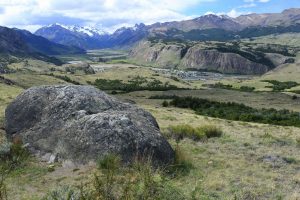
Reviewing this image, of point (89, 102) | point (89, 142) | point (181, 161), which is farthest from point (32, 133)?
point (181, 161)

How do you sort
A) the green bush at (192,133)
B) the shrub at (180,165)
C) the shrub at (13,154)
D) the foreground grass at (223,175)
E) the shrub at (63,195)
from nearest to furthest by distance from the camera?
the shrub at (63,195) < the foreground grass at (223,175) < the shrub at (180,165) < the shrub at (13,154) < the green bush at (192,133)

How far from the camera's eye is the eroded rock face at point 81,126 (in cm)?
1756

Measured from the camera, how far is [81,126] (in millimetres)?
19125

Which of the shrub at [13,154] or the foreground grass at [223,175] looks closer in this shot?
the foreground grass at [223,175]

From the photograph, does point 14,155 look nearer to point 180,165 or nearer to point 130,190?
point 180,165

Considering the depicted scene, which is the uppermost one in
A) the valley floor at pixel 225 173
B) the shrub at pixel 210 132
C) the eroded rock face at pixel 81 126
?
the eroded rock face at pixel 81 126

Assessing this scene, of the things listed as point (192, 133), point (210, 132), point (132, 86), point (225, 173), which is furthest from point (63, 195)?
point (132, 86)

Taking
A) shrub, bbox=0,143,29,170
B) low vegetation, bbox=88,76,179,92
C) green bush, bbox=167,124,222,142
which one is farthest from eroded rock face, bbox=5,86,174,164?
low vegetation, bbox=88,76,179,92

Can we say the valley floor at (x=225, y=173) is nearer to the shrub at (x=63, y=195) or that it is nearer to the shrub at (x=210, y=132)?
the shrub at (x=210, y=132)

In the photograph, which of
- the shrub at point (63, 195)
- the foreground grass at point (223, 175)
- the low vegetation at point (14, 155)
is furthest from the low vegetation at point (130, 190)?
the low vegetation at point (14, 155)

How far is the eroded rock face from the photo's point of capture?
691 inches

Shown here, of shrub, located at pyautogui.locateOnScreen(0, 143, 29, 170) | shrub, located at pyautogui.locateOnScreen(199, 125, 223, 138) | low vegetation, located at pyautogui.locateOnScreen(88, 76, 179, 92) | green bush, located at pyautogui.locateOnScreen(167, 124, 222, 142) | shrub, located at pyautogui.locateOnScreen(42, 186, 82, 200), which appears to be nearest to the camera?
shrub, located at pyautogui.locateOnScreen(42, 186, 82, 200)

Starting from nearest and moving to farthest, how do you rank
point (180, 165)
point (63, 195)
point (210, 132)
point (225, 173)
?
point (63, 195), point (225, 173), point (180, 165), point (210, 132)

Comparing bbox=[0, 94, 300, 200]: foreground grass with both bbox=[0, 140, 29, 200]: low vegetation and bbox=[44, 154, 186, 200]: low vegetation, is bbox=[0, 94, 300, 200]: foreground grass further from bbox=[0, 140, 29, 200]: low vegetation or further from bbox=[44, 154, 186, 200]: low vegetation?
bbox=[44, 154, 186, 200]: low vegetation
